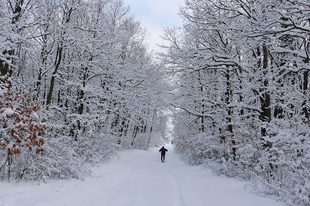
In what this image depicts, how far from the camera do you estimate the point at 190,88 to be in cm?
1579

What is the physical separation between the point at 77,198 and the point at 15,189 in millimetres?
1600

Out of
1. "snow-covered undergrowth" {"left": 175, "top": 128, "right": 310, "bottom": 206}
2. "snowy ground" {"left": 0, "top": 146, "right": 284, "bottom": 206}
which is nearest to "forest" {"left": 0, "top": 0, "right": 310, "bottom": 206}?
"snow-covered undergrowth" {"left": 175, "top": 128, "right": 310, "bottom": 206}

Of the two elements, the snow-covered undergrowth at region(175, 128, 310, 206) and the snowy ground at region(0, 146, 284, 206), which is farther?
the snowy ground at region(0, 146, 284, 206)

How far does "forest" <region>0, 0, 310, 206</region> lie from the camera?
6434 millimetres

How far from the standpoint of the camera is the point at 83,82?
13.9 meters

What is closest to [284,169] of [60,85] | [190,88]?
[190,88]

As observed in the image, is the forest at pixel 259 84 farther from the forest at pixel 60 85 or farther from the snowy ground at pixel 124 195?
the forest at pixel 60 85

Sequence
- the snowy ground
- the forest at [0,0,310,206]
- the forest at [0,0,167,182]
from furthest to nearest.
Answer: the forest at [0,0,167,182], the forest at [0,0,310,206], the snowy ground

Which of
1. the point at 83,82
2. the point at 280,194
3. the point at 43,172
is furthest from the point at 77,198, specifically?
the point at 83,82

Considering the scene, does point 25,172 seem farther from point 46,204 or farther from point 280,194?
point 280,194

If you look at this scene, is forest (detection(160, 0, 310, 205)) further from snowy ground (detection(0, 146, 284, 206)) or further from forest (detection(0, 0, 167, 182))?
forest (detection(0, 0, 167, 182))

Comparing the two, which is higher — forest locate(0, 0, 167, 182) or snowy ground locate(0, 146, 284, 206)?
forest locate(0, 0, 167, 182)

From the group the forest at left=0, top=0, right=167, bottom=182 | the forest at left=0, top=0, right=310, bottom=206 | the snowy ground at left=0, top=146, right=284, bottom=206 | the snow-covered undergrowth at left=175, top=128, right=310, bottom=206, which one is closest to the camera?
the snow-covered undergrowth at left=175, top=128, right=310, bottom=206

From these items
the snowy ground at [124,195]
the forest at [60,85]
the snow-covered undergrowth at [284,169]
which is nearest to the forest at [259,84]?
the snow-covered undergrowth at [284,169]
